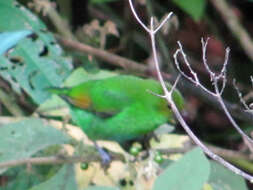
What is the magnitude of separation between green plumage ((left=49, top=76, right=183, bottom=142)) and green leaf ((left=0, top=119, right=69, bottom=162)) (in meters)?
0.19

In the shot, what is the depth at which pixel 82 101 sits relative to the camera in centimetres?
193

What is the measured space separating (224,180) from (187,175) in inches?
28.7

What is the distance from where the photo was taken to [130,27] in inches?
105

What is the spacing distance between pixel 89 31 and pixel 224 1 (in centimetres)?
56

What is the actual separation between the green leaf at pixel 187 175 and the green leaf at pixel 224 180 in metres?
0.67

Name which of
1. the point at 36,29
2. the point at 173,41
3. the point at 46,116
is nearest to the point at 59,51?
the point at 36,29

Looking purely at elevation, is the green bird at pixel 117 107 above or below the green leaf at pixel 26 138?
below

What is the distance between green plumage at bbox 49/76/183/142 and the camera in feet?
6.09

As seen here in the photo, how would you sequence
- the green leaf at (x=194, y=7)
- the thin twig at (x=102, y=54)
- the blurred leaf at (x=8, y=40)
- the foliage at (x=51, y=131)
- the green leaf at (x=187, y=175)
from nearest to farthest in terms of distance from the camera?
the green leaf at (x=187, y=175)
the blurred leaf at (x=8, y=40)
the foliage at (x=51, y=131)
the green leaf at (x=194, y=7)
the thin twig at (x=102, y=54)

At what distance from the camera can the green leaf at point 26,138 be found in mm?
1585

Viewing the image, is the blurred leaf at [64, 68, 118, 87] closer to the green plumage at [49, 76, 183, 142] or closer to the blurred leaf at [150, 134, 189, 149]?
the green plumage at [49, 76, 183, 142]

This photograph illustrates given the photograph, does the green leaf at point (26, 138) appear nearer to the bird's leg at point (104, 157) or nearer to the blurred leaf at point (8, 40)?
the bird's leg at point (104, 157)

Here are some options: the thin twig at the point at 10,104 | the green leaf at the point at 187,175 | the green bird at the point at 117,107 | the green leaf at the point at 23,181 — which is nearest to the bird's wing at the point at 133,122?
the green bird at the point at 117,107

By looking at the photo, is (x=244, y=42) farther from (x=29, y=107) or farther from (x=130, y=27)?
(x=29, y=107)
